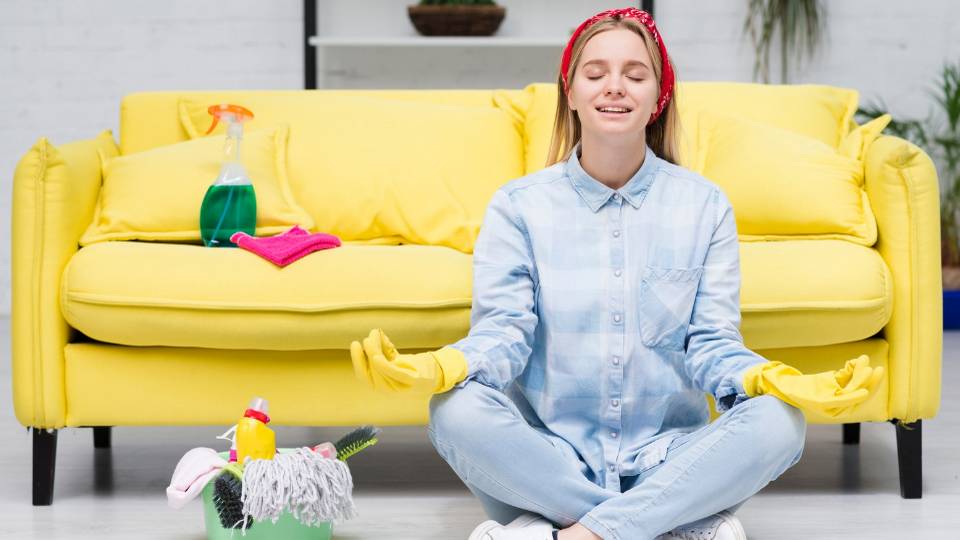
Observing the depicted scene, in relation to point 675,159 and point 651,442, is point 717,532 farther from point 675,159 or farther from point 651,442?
point 675,159

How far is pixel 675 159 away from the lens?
6.14ft

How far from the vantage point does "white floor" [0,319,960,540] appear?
193 centimetres

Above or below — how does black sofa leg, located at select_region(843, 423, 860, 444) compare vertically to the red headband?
below

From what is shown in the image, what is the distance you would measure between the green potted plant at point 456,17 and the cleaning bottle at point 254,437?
2414mm

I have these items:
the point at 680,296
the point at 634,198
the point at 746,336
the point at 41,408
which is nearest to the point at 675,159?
the point at 634,198

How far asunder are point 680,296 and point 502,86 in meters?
2.68

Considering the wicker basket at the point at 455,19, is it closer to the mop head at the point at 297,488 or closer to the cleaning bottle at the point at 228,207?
the cleaning bottle at the point at 228,207

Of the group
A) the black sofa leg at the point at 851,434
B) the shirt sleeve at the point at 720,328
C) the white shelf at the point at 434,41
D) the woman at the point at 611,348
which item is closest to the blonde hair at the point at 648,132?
the woman at the point at 611,348

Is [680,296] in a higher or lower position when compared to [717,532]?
higher

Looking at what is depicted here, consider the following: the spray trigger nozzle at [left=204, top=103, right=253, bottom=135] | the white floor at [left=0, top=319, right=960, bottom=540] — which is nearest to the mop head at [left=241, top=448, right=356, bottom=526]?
the white floor at [left=0, top=319, right=960, bottom=540]

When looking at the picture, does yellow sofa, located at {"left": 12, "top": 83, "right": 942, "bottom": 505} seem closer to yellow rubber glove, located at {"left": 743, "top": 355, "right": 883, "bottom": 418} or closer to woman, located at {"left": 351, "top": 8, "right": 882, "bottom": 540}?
woman, located at {"left": 351, "top": 8, "right": 882, "bottom": 540}

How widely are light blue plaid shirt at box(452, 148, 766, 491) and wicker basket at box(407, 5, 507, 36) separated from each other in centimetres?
229

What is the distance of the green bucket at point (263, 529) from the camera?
1766 millimetres

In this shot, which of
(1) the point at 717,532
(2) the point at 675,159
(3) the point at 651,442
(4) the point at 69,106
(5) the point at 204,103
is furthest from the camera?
(4) the point at 69,106
